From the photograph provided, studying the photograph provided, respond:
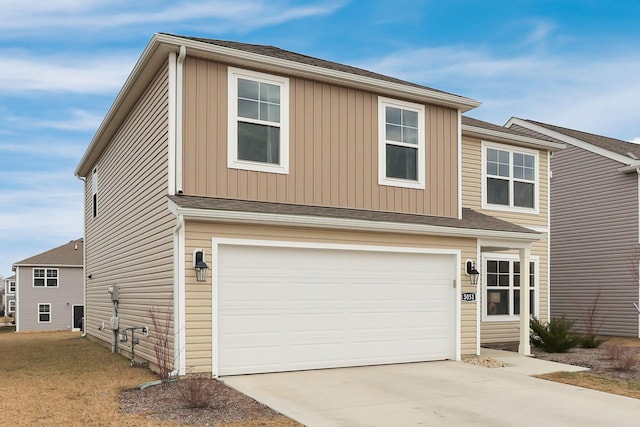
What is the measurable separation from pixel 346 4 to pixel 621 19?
820 cm

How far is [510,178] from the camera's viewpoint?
52.5ft

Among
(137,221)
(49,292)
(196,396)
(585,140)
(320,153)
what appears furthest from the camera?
(49,292)

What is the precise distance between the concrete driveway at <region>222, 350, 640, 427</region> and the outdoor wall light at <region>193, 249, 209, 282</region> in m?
1.58

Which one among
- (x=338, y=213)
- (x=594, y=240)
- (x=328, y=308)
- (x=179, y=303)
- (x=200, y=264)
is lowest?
(x=328, y=308)

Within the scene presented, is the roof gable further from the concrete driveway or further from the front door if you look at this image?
the front door

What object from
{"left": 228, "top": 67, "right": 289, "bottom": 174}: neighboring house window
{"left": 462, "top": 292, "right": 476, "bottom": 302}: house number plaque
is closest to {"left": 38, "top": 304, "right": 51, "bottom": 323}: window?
{"left": 228, "top": 67, "right": 289, "bottom": 174}: neighboring house window

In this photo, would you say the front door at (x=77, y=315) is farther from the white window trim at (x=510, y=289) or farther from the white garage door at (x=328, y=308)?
the white garage door at (x=328, y=308)

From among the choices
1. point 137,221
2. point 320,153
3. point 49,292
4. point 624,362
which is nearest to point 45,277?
point 49,292

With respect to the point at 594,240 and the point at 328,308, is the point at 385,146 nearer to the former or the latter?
the point at 328,308

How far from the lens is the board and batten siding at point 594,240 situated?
18.0 m

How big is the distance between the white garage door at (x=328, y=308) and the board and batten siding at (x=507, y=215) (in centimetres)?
390

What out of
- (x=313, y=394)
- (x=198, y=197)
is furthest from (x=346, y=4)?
(x=313, y=394)

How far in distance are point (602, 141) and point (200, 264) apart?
1635 cm

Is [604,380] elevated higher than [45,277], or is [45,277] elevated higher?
[604,380]
